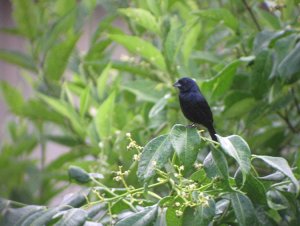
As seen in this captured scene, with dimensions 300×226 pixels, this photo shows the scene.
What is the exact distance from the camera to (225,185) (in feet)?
6.76

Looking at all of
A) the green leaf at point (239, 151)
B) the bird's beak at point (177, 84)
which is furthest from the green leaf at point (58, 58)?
the green leaf at point (239, 151)

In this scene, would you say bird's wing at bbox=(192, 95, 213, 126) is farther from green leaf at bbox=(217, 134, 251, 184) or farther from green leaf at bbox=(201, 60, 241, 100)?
green leaf at bbox=(217, 134, 251, 184)

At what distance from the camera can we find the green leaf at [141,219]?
2.07 meters

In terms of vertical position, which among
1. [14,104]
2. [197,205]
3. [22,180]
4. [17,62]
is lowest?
[22,180]

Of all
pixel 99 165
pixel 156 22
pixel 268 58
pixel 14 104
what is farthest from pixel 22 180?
pixel 268 58

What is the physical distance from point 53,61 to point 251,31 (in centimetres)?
113

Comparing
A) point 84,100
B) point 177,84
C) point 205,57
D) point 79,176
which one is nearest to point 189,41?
point 205,57

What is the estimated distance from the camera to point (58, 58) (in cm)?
384

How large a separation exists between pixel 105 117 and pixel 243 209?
1.39m

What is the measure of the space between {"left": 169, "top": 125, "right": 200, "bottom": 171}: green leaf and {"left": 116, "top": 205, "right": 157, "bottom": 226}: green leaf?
0.19 meters

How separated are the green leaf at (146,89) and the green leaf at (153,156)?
1.31 metres

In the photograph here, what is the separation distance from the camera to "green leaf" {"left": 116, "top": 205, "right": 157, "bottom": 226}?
6.80 feet

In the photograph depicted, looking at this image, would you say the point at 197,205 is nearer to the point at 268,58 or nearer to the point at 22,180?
the point at 268,58

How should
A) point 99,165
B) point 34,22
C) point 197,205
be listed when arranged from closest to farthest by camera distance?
point 197,205
point 99,165
point 34,22
